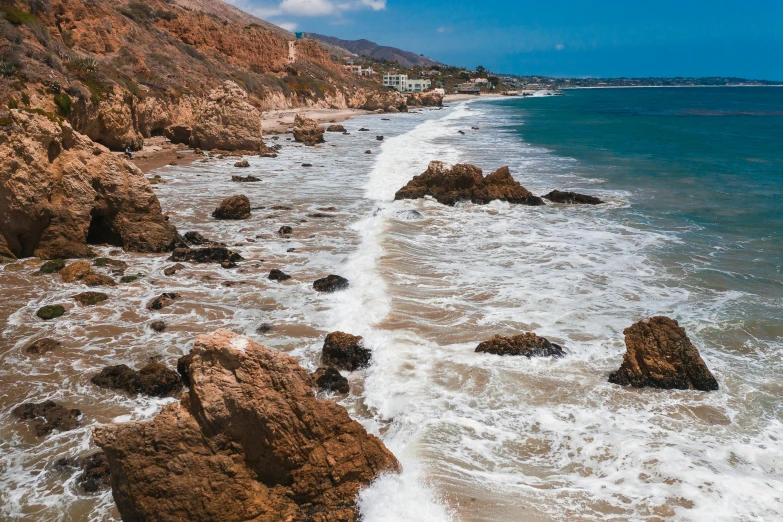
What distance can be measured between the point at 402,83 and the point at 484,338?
152 meters

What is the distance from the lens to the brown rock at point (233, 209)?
19.7 metres

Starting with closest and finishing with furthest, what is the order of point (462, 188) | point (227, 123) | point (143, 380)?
1. point (143, 380)
2. point (462, 188)
3. point (227, 123)

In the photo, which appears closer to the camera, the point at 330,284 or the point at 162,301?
the point at 162,301

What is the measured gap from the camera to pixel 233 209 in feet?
64.5

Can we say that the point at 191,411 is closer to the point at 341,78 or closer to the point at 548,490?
the point at 548,490

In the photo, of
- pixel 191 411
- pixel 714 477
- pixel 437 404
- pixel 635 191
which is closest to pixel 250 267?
pixel 437 404

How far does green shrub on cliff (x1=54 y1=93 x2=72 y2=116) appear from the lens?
87.2 feet

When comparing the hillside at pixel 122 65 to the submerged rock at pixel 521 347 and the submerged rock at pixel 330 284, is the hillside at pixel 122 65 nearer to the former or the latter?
the submerged rock at pixel 330 284

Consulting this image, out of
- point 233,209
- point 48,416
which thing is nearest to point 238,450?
point 48,416

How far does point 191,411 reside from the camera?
19.6ft

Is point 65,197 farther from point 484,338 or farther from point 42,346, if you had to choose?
point 484,338

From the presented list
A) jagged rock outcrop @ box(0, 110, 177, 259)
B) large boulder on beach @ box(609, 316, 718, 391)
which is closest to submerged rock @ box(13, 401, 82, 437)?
jagged rock outcrop @ box(0, 110, 177, 259)

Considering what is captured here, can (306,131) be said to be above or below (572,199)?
above

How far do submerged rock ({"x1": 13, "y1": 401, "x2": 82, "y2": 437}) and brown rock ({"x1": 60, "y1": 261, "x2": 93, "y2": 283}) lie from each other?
5420 millimetres
